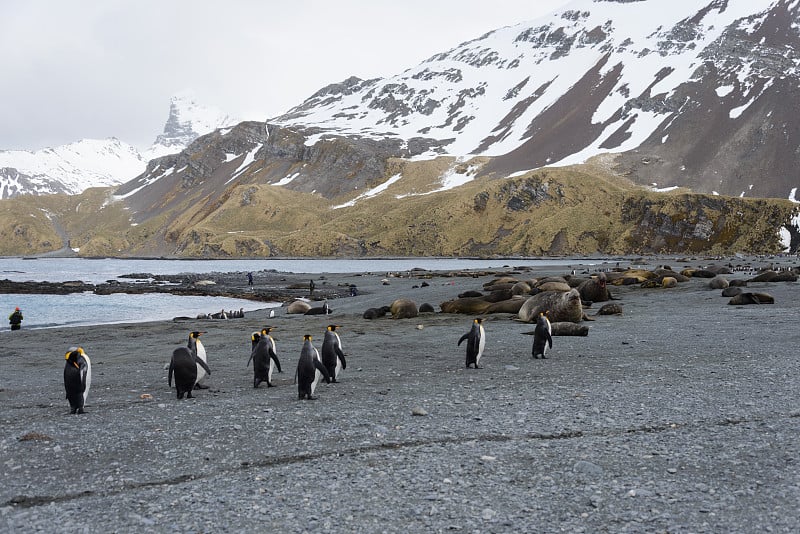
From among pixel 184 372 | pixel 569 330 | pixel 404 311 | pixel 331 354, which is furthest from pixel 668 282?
pixel 184 372

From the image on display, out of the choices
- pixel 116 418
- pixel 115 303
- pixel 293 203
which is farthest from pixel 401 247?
pixel 116 418

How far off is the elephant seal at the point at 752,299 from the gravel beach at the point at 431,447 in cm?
936

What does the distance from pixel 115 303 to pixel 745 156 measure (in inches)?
5617

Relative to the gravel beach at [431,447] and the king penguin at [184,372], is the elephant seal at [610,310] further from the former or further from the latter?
the king penguin at [184,372]

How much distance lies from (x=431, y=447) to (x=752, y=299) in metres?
20.1

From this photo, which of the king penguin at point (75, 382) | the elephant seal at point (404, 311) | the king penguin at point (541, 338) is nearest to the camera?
the king penguin at point (75, 382)

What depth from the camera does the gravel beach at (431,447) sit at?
17.7 feet

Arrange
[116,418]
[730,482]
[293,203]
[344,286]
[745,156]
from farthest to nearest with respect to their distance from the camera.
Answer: [293,203] → [745,156] → [344,286] → [116,418] → [730,482]

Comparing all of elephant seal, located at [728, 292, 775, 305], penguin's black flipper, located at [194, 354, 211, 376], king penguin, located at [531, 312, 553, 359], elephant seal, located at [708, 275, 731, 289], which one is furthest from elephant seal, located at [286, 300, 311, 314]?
elephant seal, located at [708, 275, 731, 289]

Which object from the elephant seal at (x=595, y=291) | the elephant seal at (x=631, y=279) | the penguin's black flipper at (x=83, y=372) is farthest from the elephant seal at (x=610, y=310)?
the penguin's black flipper at (x=83, y=372)

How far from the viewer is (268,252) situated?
131 meters

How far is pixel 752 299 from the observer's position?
22609 millimetres

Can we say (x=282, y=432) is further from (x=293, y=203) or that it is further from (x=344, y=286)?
(x=293, y=203)

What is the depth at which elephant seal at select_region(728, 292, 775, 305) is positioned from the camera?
22.3 metres
